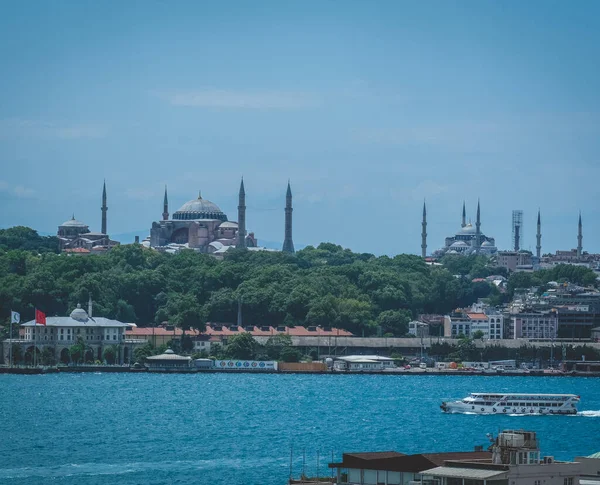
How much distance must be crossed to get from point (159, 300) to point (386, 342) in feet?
59.3

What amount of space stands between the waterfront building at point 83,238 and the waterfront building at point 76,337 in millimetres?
48656

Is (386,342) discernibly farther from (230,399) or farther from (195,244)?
(195,244)

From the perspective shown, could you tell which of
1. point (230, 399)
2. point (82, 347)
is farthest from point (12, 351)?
point (230, 399)

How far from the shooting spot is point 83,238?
542 feet

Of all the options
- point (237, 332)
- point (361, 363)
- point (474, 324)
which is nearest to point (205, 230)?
point (474, 324)

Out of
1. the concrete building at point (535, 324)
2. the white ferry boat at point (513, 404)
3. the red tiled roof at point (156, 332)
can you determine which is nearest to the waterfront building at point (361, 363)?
the red tiled roof at point (156, 332)

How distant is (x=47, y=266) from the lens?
120 m

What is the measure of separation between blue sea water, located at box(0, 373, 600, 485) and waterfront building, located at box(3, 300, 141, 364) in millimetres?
9419

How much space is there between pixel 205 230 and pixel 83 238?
11.7 metres

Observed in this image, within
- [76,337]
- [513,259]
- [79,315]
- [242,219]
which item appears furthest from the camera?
[513,259]

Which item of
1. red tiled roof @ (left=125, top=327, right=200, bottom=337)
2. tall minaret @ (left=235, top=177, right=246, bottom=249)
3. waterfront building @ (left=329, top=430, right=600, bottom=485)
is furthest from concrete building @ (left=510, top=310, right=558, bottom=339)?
waterfront building @ (left=329, top=430, right=600, bottom=485)

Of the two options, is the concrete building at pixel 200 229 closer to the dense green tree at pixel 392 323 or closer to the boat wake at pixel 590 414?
the dense green tree at pixel 392 323

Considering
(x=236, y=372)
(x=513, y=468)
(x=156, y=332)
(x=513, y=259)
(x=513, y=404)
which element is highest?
(x=513, y=259)

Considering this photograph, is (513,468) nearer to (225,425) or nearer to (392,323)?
(225,425)
